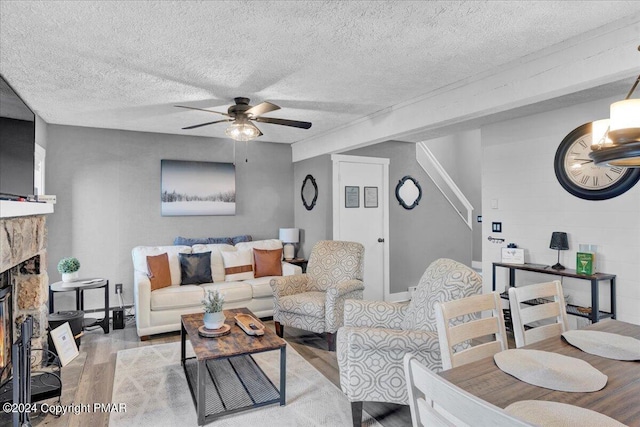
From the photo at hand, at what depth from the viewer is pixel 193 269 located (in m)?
4.57

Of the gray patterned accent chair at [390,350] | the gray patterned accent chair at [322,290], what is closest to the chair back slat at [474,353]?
the gray patterned accent chair at [390,350]

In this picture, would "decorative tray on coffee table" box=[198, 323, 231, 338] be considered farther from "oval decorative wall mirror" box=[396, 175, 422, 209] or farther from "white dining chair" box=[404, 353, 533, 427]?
"oval decorative wall mirror" box=[396, 175, 422, 209]

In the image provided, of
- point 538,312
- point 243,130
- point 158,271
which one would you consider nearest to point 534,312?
point 538,312

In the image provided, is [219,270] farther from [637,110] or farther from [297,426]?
[637,110]

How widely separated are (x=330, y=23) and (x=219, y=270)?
11.5 feet

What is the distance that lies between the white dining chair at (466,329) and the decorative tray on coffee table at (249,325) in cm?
156

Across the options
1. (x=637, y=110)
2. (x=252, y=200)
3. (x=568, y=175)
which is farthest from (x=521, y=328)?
(x=252, y=200)

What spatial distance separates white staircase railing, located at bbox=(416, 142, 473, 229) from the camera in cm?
608

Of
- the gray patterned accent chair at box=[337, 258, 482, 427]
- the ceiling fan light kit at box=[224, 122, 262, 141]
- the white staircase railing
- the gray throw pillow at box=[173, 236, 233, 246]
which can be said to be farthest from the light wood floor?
the white staircase railing

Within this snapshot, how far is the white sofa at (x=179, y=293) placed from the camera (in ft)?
13.4

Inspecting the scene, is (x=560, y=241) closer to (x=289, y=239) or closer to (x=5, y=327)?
(x=289, y=239)

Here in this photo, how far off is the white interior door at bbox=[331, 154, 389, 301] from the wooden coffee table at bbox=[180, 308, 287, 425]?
2488mm

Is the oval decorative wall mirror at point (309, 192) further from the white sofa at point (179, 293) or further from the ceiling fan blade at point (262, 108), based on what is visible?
the ceiling fan blade at point (262, 108)

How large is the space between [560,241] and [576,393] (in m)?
2.79
